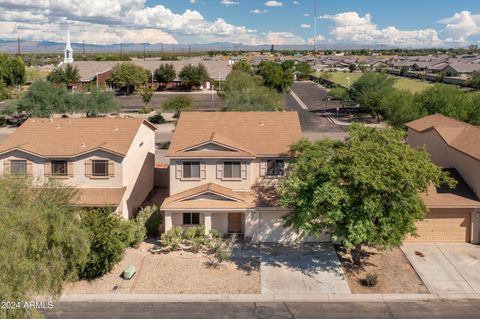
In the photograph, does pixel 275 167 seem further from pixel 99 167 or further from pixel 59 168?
pixel 59 168

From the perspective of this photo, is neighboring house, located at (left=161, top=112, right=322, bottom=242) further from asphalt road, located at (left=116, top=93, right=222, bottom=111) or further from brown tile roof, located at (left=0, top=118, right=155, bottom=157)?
asphalt road, located at (left=116, top=93, right=222, bottom=111)

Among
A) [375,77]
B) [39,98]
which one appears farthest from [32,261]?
[375,77]

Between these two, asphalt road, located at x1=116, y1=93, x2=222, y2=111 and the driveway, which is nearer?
the driveway

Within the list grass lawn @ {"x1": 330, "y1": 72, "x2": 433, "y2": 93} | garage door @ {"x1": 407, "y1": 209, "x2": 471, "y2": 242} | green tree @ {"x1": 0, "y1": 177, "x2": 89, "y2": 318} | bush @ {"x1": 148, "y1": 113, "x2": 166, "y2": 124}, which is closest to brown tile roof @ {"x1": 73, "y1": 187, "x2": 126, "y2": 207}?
green tree @ {"x1": 0, "y1": 177, "x2": 89, "y2": 318}

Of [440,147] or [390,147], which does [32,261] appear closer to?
[390,147]

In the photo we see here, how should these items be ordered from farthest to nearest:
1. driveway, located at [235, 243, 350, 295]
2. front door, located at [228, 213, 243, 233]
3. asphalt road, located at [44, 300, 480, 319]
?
front door, located at [228, 213, 243, 233] → driveway, located at [235, 243, 350, 295] → asphalt road, located at [44, 300, 480, 319]

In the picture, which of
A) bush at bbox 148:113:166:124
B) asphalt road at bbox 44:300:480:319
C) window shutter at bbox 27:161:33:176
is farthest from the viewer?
bush at bbox 148:113:166:124

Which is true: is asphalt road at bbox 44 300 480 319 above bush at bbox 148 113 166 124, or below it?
below

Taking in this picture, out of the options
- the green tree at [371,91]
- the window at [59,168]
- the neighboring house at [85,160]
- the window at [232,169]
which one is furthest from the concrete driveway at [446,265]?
the green tree at [371,91]
